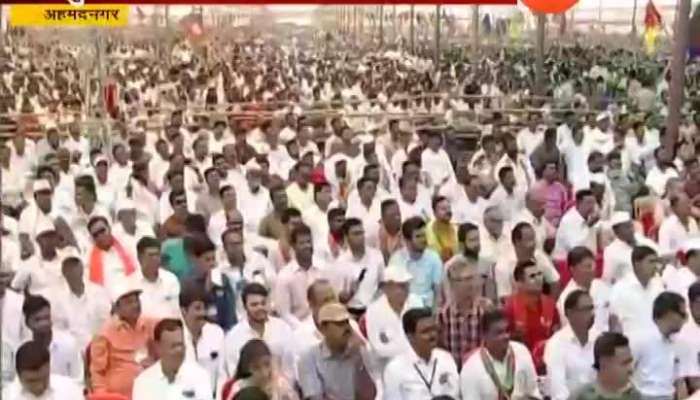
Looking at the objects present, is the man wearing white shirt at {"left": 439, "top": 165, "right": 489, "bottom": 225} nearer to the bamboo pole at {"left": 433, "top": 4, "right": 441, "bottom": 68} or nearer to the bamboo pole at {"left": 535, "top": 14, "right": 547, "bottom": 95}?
the bamboo pole at {"left": 535, "top": 14, "right": 547, "bottom": 95}

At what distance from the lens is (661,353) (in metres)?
5.43

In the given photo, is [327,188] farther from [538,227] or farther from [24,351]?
[24,351]

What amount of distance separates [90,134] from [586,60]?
323 inches

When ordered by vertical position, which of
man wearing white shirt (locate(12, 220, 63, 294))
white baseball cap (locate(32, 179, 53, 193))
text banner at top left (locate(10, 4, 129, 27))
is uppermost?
text banner at top left (locate(10, 4, 129, 27))

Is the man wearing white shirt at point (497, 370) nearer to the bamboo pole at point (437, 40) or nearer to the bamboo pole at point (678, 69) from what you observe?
the bamboo pole at point (678, 69)

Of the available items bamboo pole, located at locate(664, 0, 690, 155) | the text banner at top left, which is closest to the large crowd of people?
bamboo pole, located at locate(664, 0, 690, 155)

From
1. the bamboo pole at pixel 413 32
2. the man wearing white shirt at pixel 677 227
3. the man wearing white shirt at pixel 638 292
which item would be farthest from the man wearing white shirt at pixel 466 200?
the bamboo pole at pixel 413 32

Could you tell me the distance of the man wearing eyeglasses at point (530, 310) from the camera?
592cm

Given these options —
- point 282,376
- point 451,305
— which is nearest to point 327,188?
point 451,305

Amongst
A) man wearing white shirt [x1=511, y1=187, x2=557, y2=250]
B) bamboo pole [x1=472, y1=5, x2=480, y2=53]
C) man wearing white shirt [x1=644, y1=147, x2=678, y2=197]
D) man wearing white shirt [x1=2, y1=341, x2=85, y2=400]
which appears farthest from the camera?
bamboo pole [x1=472, y1=5, x2=480, y2=53]

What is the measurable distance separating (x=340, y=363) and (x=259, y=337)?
395 mm

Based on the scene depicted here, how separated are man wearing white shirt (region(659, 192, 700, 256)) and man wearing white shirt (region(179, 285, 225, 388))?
307 cm

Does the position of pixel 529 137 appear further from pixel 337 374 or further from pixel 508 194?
pixel 337 374

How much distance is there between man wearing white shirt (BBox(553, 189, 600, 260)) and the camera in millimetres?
8070
